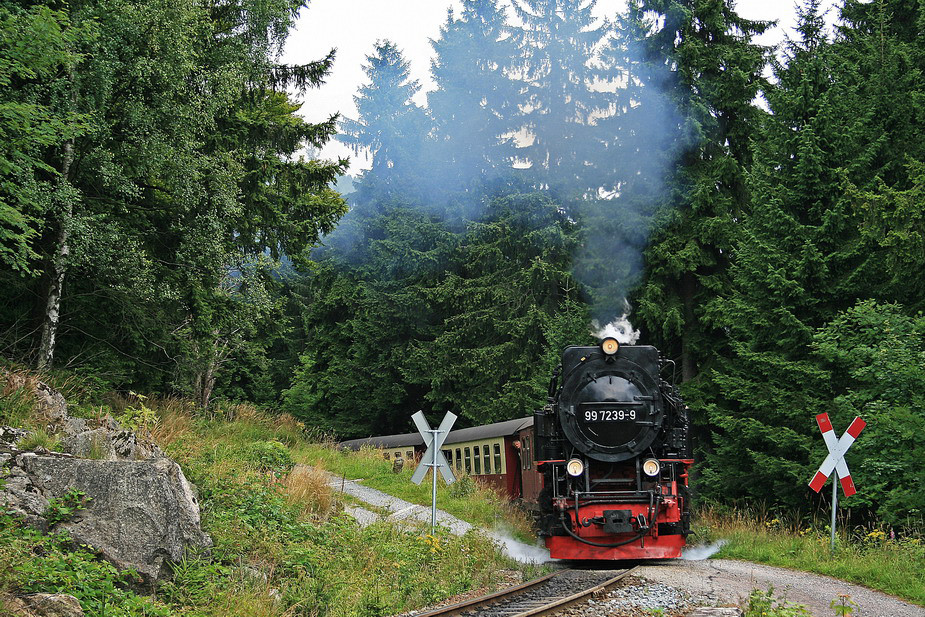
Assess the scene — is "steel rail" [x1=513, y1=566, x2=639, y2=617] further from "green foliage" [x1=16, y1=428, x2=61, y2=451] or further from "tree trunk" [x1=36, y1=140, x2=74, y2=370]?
"tree trunk" [x1=36, y1=140, x2=74, y2=370]

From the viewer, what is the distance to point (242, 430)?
61.6 feet

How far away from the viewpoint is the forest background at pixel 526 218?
11664 mm

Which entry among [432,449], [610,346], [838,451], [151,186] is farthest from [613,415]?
[151,186]

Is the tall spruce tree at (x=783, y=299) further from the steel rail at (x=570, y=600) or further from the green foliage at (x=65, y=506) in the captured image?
the green foliage at (x=65, y=506)

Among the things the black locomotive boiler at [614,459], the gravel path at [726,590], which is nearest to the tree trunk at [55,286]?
the black locomotive boiler at [614,459]

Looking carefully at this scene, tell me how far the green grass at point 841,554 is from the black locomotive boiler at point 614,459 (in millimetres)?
1426

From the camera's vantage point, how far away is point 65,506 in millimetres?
6781

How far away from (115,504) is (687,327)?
1829 cm

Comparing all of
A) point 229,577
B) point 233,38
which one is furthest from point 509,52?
point 229,577

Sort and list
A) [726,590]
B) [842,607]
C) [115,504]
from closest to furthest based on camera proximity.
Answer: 1. [842,607]
2. [115,504]
3. [726,590]

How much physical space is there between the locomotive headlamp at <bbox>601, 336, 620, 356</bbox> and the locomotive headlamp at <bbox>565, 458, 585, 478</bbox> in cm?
167

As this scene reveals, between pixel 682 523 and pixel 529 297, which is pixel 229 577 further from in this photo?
pixel 529 297

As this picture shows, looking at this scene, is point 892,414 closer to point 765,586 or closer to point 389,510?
point 765,586

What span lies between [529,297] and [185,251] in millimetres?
18834
